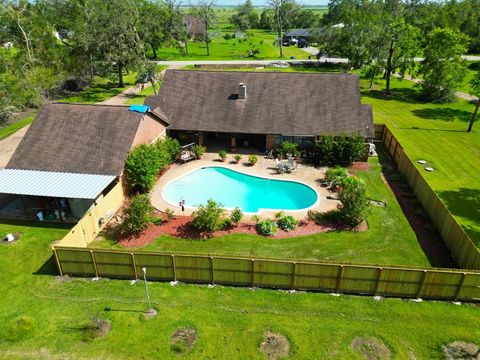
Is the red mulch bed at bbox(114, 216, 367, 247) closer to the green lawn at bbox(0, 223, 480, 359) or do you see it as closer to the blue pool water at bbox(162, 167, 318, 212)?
the blue pool water at bbox(162, 167, 318, 212)

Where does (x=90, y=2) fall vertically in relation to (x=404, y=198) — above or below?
above

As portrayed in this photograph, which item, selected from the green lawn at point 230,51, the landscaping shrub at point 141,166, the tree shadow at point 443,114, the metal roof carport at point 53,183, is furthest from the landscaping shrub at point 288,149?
the green lawn at point 230,51

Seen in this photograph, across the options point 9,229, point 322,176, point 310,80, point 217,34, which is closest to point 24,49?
point 9,229

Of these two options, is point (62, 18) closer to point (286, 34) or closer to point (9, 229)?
point (9, 229)

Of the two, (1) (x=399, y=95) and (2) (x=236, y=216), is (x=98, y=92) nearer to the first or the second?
(2) (x=236, y=216)

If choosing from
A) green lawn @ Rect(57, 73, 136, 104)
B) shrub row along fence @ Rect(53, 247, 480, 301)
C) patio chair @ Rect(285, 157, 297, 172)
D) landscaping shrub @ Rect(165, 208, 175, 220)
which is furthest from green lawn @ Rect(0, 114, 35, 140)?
patio chair @ Rect(285, 157, 297, 172)

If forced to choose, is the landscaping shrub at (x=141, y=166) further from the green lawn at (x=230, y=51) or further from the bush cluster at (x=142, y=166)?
the green lawn at (x=230, y=51)
